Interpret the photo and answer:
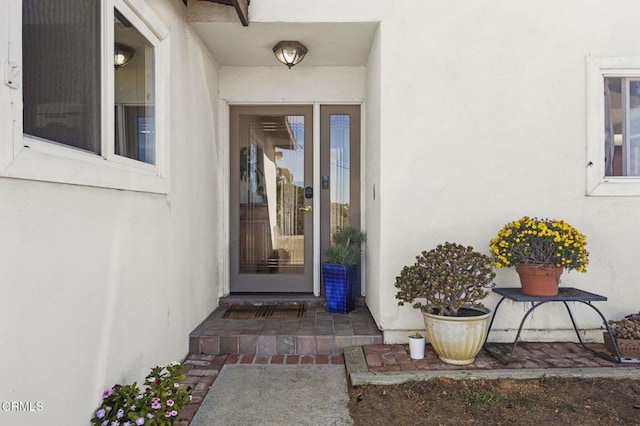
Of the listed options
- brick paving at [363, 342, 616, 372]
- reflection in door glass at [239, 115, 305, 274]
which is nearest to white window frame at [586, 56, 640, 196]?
brick paving at [363, 342, 616, 372]

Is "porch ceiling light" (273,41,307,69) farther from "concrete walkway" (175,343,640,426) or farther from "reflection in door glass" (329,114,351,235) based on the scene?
"concrete walkway" (175,343,640,426)

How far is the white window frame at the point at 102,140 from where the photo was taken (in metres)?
1.35

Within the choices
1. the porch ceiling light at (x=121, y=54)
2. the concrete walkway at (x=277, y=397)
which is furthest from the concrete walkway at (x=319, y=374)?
the porch ceiling light at (x=121, y=54)

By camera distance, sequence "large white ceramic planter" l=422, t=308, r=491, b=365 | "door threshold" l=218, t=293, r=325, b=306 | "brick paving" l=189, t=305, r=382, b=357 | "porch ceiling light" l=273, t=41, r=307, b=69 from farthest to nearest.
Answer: "door threshold" l=218, t=293, r=325, b=306 < "porch ceiling light" l=273, t=41, r=307, b=69 < "brick paving" l=189, t=305, r=382, b=357 < "large white ceramic planter" l=422, t=308, r=491, b=365

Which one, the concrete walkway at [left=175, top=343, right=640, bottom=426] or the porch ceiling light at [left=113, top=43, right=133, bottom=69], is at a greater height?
the porch ceiling light at [left=113, top=43, right=133, bottom=69]

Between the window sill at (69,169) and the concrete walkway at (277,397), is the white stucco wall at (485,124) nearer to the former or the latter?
the concrete walkway at (277,397)

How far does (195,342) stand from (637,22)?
420 cm

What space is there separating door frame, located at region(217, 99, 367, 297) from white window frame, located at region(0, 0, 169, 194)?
1422 mm

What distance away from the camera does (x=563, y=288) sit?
3.11 meters

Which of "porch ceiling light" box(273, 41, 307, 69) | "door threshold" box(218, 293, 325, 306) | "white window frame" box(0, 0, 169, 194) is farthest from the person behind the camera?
"door threshold" box(218, 293, 325, 306)

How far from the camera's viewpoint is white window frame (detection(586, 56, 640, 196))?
3133mm

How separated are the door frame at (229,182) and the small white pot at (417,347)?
1.26 m

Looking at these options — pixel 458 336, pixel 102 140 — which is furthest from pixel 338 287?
pixel 102 140

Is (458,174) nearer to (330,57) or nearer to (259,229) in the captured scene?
(330,57)
